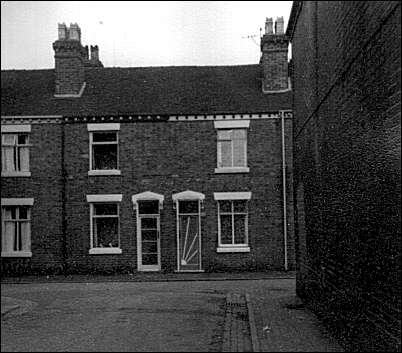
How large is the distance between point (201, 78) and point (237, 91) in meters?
1.93

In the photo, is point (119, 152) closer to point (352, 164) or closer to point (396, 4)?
point (352, 164)

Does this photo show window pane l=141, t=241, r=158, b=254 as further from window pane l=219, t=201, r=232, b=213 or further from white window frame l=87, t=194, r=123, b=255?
window pane l=219, t=201, r=232, b=213

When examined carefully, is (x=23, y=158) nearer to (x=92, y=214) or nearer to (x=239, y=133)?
(x=92, y=214)

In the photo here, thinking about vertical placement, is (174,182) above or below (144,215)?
above

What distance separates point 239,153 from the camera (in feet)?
84.2

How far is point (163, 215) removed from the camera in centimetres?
2545

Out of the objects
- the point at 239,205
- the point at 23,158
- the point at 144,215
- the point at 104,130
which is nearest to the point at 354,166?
the point at 239,205

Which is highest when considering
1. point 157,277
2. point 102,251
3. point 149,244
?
point 149,244

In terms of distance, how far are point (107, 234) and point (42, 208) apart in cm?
242

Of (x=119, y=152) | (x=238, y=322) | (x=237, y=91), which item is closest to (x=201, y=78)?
(x=237, y=91)

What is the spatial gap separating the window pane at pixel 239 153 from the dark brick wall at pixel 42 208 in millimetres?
6159

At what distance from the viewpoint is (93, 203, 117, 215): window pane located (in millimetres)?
25656

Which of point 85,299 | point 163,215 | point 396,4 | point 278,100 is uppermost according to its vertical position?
point 278,100

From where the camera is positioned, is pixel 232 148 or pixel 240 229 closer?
pixel 240 229
